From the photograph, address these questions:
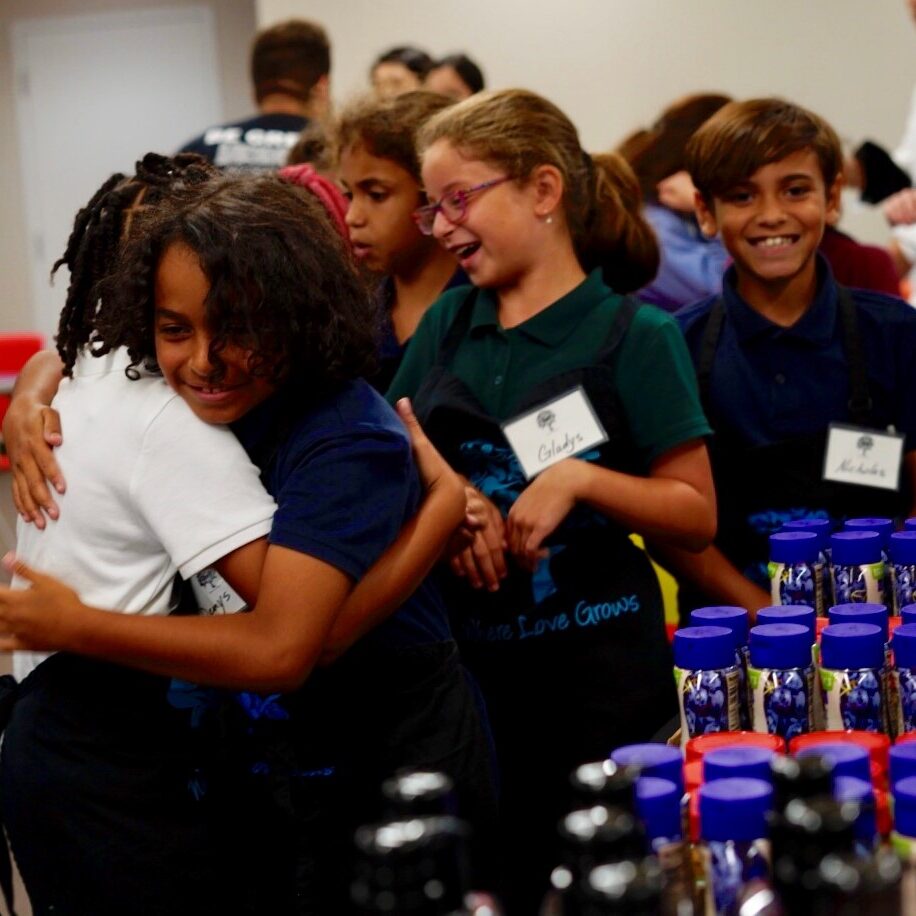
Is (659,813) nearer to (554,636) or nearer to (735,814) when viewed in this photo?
(735,814)

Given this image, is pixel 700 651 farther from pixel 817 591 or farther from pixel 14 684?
pixel 14 684

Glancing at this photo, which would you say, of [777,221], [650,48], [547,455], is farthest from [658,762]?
[650,48]

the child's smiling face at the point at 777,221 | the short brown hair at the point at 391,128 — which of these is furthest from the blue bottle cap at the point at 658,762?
the short brown hair at the point at 391,128

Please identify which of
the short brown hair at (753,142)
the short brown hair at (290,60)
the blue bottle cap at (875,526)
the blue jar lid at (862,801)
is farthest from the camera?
the short brown hair at (290,60)

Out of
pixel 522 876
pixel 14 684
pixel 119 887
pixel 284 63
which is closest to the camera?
pixel 119 887

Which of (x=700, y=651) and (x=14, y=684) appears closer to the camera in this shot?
(x=700, y=651)

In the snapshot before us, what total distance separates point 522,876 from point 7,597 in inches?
39.6

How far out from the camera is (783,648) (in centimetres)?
141

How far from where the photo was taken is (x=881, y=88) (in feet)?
22.7

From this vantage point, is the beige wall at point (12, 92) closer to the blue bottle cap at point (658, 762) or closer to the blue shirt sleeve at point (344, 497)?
the blue shirt sleeve at point (344, 497)

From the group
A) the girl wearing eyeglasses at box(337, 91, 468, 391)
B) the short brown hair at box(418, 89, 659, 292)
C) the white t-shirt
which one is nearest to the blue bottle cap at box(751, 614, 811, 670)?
the white t-shirt

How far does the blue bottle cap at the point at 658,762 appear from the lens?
1.09 meters

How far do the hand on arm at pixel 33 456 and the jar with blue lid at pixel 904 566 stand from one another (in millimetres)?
963

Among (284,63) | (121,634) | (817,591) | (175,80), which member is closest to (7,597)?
(121,634)
